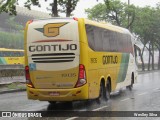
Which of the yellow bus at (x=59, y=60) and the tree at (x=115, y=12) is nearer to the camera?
the yellow bus at (x=59, y=60)

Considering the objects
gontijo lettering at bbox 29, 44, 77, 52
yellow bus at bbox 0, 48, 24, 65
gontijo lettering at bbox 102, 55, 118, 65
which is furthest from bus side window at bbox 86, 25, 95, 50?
yellow bus at bbox 0, 48, 24, 65

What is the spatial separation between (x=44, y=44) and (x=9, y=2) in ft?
39.6

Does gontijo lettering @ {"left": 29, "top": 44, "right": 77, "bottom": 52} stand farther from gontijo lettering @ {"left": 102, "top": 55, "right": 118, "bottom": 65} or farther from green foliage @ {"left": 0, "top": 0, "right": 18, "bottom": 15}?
green foliage @ {"left": 0, "top": 0, "right": 18, "bottom": 15}

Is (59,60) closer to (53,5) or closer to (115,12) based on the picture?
(53,5)

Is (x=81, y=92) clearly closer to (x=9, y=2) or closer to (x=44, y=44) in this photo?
(x=44, y=44)

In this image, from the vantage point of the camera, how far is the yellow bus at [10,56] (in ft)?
186

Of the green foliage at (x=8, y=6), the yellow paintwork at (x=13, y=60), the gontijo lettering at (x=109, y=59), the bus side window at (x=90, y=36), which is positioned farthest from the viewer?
the yellow paintwork at (x=13, y=60)

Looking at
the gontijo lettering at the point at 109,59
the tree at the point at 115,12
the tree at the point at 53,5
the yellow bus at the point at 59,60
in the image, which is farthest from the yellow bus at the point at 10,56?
the yellow bus at the point at 59,60

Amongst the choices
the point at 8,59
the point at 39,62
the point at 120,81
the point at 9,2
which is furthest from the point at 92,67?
the point at 8,59

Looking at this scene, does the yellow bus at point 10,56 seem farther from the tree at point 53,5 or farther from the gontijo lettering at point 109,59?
the gontijo lettering at point 109,59

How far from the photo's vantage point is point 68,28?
13609 mm

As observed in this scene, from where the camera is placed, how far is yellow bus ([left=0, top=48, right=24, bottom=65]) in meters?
56.7

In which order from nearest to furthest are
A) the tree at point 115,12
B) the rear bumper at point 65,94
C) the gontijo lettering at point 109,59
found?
the rear bumper at point 65,94 → the gontijo lettering at point 109,59 → the tree at point 115,12

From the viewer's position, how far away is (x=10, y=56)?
2303 inches
